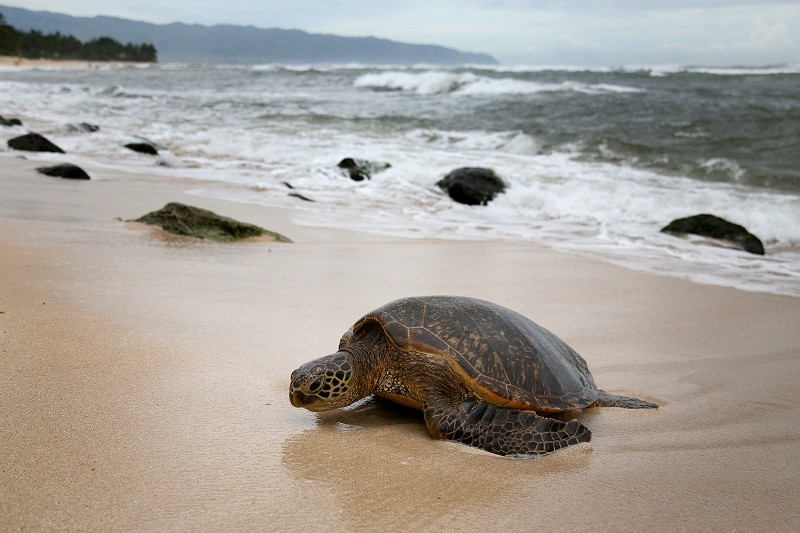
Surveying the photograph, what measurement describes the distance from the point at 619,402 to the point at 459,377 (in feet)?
3.01

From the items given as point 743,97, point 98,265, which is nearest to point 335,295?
point 98,265

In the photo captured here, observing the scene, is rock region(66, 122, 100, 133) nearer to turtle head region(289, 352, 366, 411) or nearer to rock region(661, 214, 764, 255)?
rock region(661, 214, 764, 255)

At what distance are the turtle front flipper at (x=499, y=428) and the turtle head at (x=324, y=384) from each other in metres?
0.35

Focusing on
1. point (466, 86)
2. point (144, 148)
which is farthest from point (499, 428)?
point (466, 86)

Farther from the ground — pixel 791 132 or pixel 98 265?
pixel 791 132

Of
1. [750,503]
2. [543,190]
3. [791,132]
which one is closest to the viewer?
[750,503]

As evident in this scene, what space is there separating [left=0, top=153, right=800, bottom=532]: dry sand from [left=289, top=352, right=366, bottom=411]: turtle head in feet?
0.37

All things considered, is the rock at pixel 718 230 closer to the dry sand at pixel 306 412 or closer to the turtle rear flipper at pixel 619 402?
the dry sand at pixel 306 412

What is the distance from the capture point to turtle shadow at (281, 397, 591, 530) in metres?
1.96

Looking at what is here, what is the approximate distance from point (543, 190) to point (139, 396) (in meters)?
7.95

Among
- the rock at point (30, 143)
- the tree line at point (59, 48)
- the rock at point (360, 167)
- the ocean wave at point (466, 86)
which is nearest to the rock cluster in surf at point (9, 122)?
the rock at point (30, 143)

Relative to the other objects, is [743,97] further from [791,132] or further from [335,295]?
[335,295]

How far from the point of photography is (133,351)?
2932mm

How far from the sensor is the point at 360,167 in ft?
34.4
